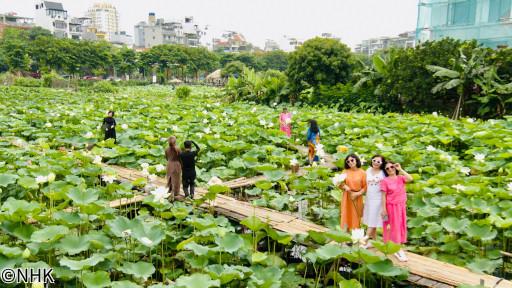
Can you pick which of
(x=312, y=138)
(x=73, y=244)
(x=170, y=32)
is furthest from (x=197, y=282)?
(x=170, y=32)

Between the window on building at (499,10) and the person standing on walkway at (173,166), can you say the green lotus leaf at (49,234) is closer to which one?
the person standing on walkway at (173,166)

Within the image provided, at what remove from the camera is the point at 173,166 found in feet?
17.5

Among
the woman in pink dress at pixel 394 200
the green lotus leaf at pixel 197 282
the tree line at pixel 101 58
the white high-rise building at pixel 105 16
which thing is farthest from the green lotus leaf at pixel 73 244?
the white high-rise building at pixel 105 16

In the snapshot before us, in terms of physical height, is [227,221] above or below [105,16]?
below

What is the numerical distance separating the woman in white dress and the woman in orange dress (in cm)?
9

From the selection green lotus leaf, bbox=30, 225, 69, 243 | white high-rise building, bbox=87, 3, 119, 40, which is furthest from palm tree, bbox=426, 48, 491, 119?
white high-rise building, bbox=87, 3, 119, 40

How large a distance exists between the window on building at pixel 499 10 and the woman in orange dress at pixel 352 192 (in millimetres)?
19111

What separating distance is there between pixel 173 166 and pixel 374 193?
2333mm

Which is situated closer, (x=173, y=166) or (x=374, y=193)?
(x=374, y=193)

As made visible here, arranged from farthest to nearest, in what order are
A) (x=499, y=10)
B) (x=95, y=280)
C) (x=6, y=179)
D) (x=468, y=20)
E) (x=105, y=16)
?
(x=105, y=16), (x=468, y=20), (x=499, y=10), (x=6, y=179), (x=95, y=280)

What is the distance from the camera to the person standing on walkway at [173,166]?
17.5 ft

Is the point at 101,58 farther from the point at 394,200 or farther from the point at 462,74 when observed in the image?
the point at 394,200

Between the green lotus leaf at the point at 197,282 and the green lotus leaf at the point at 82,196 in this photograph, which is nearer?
the green lotus leaf at the point at 197,282

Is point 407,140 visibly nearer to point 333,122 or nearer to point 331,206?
point 333,122
